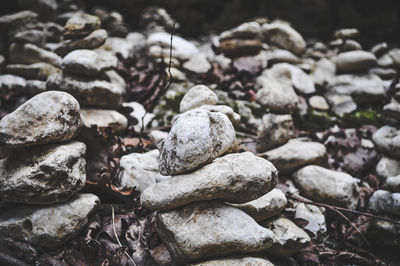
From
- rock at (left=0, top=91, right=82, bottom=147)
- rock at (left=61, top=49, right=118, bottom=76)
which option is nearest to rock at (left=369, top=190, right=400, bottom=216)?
rock at (left=0, top=91, right=82, bottom=147)

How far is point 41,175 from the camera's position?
199 centimetres

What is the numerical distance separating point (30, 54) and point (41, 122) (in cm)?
233

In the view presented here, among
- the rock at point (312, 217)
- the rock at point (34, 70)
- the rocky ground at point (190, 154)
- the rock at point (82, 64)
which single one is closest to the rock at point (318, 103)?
the rocky ground at point (190, 154)

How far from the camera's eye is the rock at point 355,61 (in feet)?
15.0

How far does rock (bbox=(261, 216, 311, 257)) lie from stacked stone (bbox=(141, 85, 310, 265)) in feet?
0.21

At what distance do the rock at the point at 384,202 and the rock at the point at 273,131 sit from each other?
3.52 feet

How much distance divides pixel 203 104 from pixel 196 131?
2.37 feet

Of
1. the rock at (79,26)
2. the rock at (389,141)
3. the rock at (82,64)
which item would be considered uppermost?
the rock at (79,26)

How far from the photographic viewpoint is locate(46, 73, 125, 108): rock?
116 inches

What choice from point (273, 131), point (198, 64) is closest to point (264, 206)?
point (273, 131)

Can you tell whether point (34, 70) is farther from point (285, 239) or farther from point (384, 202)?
point (384, 202)

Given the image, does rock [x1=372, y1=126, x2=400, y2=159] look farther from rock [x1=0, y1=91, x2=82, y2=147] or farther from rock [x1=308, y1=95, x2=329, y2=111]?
rock [x1=0, y1=91, x2=82, y2=147]

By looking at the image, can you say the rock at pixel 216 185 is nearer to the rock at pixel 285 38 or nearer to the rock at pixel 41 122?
the rock at pixel 41 122

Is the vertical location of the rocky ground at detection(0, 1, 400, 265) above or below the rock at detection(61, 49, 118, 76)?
below
